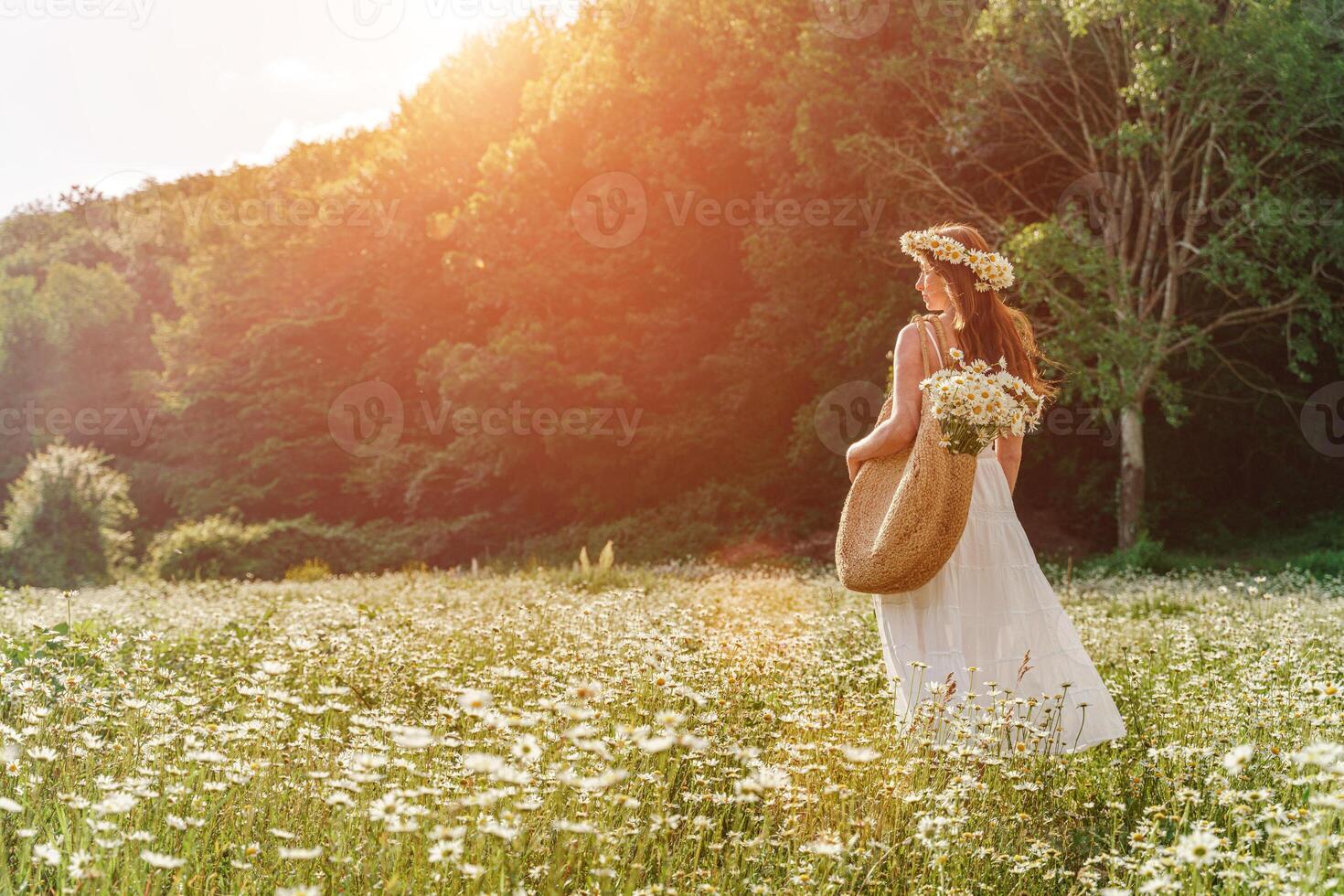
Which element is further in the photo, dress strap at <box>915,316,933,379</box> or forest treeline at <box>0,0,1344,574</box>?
forest treeline at <box>0,0,1344,574</box>

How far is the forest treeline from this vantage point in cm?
1798

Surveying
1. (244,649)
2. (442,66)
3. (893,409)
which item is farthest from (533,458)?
(893,409)

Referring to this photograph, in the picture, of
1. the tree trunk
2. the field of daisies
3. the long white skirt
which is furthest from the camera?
the tree trunk

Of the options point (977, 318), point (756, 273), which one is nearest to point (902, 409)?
point (977, 318)

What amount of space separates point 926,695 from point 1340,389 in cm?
2048

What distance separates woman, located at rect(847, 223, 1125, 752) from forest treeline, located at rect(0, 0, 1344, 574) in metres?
Answer: 12.8

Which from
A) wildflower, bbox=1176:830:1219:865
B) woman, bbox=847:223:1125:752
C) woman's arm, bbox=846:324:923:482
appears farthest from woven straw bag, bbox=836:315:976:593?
wildflower, bbox=1176:830:1219:865

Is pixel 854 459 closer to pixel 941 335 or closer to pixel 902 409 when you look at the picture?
pixel 902 409

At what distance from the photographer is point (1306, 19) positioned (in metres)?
16.8

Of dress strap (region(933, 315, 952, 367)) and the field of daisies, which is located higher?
dress strap (region(933, 315, 952, 367))

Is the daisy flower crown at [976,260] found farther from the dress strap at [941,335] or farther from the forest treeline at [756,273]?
the forest treeline at [756,273]

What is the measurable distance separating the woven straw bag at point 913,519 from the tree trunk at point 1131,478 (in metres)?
15.9

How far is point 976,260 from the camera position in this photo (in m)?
5.09

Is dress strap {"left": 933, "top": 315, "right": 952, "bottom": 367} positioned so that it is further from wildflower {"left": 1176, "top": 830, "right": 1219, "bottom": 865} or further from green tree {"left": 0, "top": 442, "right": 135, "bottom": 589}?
green tree {"left": 0, "top": 442, "right": 135, "bottom": 589}
